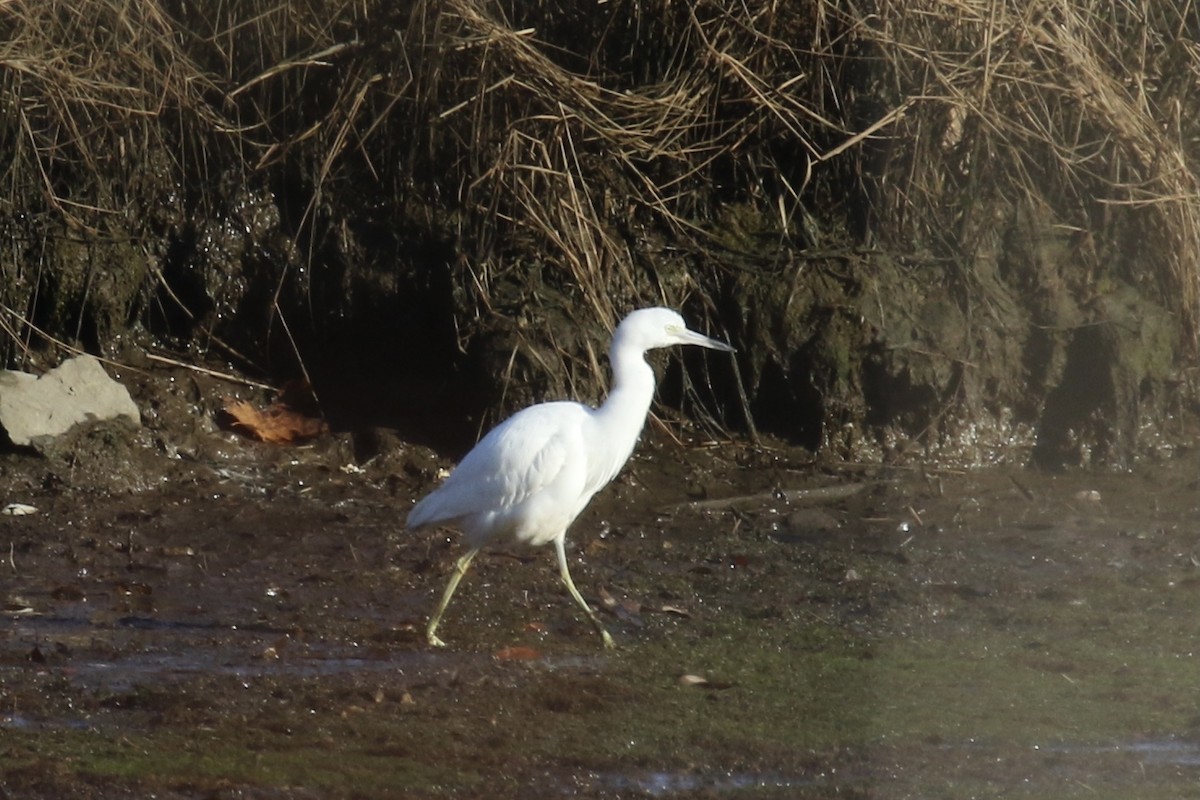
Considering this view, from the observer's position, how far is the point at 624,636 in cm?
554

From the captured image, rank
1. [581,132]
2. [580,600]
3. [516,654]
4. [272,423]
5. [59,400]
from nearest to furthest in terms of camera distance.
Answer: [516,654] → [580,600] → [59,400] → [581,132] → [272,423]

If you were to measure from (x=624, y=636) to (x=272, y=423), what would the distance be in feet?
9.61

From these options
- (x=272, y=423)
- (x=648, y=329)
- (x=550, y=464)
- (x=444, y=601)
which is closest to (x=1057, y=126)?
(x=648, y=329)

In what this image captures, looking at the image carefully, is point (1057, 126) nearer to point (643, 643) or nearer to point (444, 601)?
point (643, 643)

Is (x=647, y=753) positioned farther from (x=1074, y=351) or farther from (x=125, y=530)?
(x=1074, y=351)

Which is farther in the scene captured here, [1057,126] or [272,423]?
[1057,126]

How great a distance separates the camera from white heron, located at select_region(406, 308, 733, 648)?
5605 mm

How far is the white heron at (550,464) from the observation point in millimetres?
5605

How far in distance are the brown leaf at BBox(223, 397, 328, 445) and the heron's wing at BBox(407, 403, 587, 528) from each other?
2.15 m

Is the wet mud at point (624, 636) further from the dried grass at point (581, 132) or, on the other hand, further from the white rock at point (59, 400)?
the dried grass at point (581, 132)

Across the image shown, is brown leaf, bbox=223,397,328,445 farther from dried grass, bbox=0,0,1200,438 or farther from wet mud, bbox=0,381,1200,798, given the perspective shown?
dried grass, bbox=0,0,1200,438

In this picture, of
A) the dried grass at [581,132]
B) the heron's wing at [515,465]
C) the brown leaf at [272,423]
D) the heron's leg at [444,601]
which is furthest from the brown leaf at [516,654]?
the brown leaf at [272,423]

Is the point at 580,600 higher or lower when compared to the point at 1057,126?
lower

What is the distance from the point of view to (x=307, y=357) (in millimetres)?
8109
